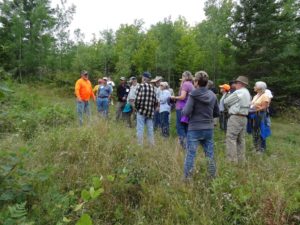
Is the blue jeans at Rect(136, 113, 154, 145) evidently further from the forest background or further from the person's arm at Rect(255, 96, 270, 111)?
the person's arm at Rect(255, 96, 270, 111)

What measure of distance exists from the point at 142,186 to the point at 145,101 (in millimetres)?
2991

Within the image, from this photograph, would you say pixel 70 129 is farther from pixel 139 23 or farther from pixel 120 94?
pixel 139 23

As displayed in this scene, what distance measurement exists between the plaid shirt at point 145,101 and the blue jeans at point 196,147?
2188 mm

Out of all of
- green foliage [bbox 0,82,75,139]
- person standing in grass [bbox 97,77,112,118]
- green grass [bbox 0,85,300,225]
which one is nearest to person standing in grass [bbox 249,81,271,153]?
green grass [bbox 0,85,300,225]

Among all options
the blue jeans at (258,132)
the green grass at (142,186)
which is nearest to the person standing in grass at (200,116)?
the green grass at (142,186)

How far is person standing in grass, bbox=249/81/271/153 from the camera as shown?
24.5 ft

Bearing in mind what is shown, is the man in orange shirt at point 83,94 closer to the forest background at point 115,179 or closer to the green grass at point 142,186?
the forest background at point 115,179

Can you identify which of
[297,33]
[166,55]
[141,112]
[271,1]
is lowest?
[141,112]

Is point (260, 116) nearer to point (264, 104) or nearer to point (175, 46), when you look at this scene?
point (264, 104)

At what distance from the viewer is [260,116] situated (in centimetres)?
761

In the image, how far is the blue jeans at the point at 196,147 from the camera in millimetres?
4957

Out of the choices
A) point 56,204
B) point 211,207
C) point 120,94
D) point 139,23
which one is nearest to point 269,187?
point 211,207

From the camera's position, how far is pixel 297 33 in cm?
2662

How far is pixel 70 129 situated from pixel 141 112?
1634mm
